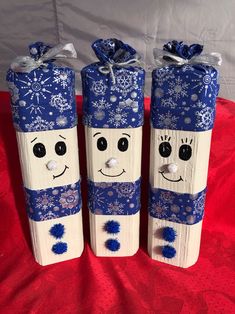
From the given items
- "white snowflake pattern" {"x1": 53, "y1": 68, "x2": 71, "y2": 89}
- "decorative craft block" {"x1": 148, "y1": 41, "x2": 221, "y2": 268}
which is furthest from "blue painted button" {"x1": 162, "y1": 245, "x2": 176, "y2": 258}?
"white snowflake pattern" {"x1": 53, "y1": 68, "x2": 71, "y2": 89}

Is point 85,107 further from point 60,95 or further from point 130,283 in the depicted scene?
point 130,283

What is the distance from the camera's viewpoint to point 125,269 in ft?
2.94

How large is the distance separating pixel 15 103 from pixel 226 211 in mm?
629

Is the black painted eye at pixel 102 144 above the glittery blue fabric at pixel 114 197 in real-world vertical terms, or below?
above

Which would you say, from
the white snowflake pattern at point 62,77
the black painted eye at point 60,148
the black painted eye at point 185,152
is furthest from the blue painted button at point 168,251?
the white snowflake pattern at point 62,77

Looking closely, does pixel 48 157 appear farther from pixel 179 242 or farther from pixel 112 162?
pixel 179 242

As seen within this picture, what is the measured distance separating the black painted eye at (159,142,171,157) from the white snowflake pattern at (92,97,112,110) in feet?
0.48

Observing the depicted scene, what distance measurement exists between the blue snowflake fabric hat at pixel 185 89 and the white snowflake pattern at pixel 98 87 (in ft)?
0.34

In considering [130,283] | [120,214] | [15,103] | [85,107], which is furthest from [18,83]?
[130,283]

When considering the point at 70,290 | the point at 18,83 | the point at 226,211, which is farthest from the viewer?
the point at 226,211

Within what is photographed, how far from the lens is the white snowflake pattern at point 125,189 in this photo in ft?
2.78

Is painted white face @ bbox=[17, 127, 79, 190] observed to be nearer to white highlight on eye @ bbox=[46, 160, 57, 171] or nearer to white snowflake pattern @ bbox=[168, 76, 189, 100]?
white highlight on eye @ bbox=[46, 160, 57, 171]

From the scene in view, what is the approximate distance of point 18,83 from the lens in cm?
73

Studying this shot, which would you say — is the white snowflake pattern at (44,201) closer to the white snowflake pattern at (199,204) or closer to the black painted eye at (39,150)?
the black painted eye at (39,150)
